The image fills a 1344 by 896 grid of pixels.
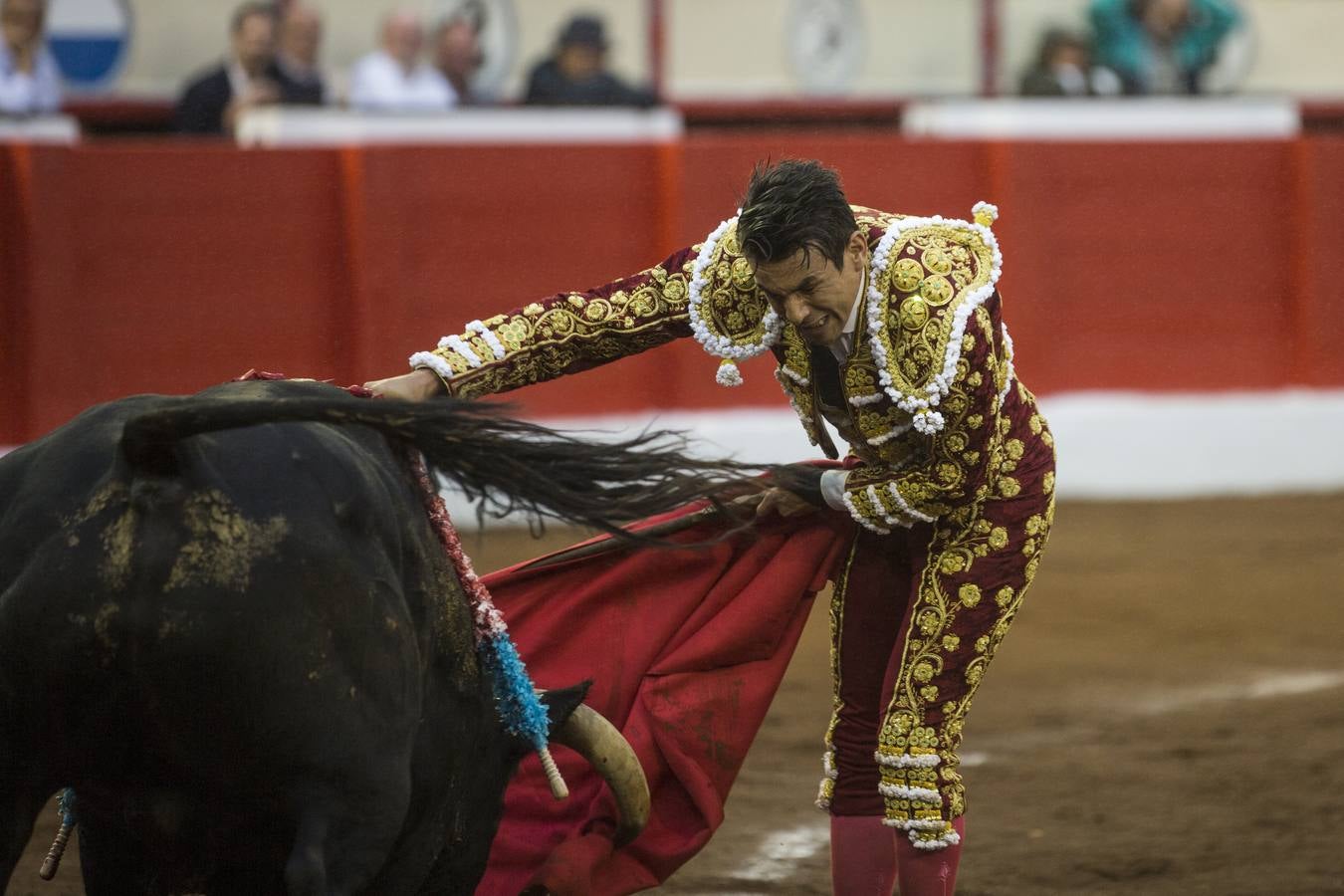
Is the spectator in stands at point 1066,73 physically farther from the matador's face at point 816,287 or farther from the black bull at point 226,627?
the black bull at point 226,627

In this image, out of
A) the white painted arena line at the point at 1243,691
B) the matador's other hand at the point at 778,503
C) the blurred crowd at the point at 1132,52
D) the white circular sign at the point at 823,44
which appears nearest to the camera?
the matador's other hand at the point at 778,503

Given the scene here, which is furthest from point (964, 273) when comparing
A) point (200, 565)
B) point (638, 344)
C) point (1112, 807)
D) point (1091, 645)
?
point (1091, 645)

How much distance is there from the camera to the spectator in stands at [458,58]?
757cm

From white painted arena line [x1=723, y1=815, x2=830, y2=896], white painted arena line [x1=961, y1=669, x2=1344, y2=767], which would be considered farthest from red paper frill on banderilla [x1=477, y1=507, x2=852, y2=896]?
white painted arena line [x1=961, y1=669, x2=1344, y2=767]

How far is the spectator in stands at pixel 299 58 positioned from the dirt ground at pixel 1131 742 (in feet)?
6.04

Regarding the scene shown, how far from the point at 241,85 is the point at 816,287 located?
5.14 meters

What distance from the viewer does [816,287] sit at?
246 centimetres

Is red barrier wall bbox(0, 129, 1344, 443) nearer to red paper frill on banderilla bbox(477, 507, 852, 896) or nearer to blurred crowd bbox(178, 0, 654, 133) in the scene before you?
blurred crowd bbox(178, 0, 654, 133)

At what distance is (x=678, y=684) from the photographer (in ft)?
9.67

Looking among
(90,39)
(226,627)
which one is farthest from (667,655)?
(90,39)

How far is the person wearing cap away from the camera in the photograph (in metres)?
2.52

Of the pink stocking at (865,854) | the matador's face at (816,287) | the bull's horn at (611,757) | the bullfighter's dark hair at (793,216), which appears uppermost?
the bullfighter's dark hair at (793,216)

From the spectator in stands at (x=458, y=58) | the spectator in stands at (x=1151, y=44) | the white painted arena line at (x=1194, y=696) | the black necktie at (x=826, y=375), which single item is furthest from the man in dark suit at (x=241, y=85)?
the black necktie at (x=826, y=375)

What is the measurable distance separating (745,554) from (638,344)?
44cm
